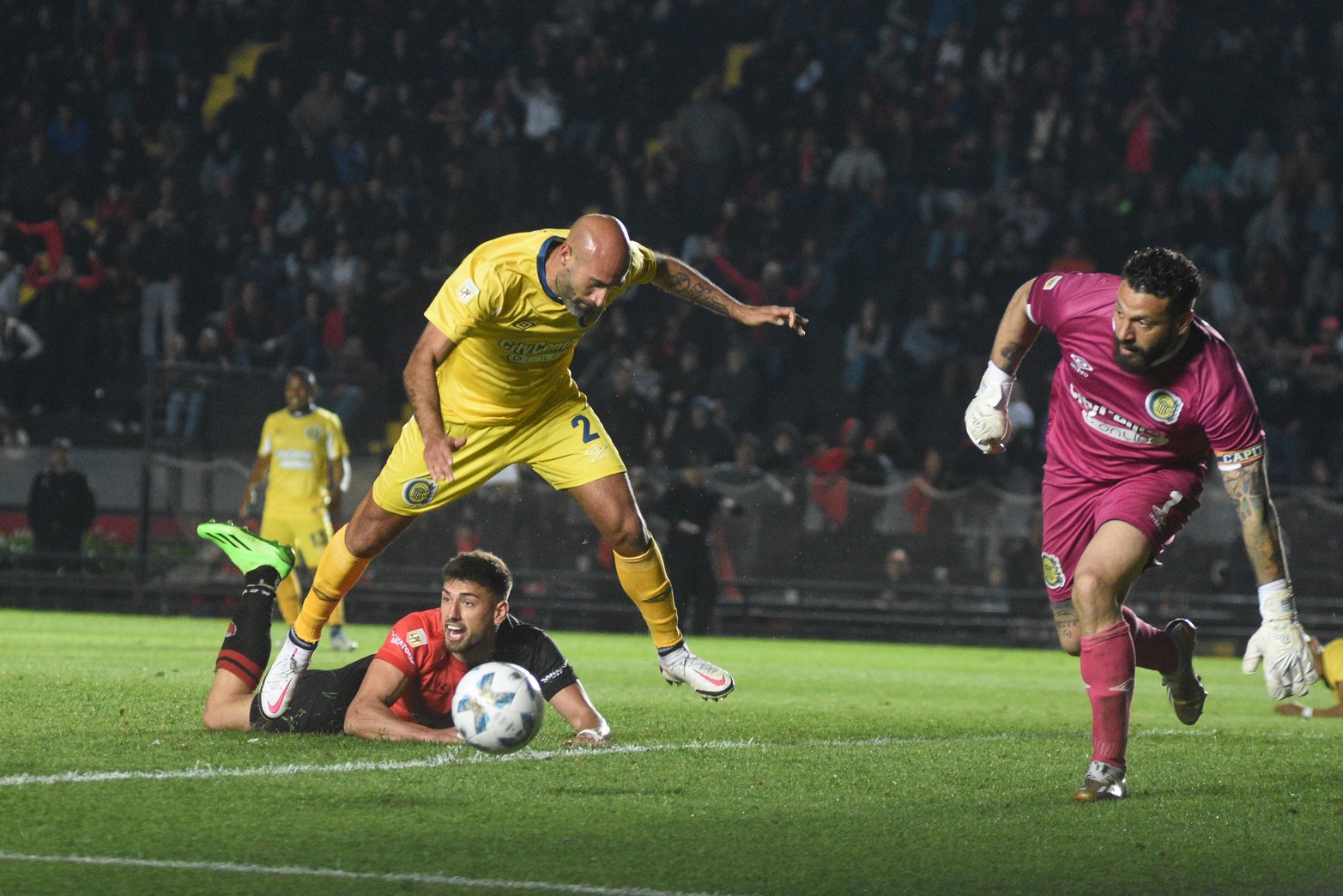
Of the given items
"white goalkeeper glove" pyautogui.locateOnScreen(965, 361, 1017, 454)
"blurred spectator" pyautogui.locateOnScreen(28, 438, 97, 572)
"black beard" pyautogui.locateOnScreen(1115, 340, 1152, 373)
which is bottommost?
"blurred spectator" pyautogui.locateOnScreen(28, 438, 97, 572)

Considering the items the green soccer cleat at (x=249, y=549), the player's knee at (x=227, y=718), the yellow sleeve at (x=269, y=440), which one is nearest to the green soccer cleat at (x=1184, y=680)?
the player's knee at (x=227, y=718)

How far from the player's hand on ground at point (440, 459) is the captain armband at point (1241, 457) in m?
2.71

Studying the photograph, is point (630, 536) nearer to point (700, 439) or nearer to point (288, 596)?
point (288, 596)

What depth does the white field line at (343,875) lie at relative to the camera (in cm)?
412

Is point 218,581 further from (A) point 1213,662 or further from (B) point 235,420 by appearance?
(A) point 1213,662

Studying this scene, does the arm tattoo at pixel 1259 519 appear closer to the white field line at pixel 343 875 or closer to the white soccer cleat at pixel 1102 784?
the white soccer cleat at pixel 1102 784

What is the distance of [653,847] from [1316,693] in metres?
8.67

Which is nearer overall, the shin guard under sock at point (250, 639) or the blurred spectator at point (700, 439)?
the shin guard under sock at point (250, 639)

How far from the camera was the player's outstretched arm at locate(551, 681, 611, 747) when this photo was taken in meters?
7.02

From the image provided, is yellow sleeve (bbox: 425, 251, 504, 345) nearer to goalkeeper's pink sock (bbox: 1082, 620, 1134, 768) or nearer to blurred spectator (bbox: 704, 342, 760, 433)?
goalkeeper's pink sock (bbox: 1082, 620, 1134, 768)

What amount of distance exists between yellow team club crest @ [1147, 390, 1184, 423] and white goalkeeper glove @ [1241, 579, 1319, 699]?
0.65 m

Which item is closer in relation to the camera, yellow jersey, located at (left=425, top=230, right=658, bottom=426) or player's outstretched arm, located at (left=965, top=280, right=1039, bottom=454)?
player's outstretched arm, located at (left=965, top=280, right=1039, bottom=454)

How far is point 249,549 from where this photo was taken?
786cm

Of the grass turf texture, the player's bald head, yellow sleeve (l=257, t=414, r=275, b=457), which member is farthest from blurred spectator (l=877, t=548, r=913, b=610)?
the player's bald head
